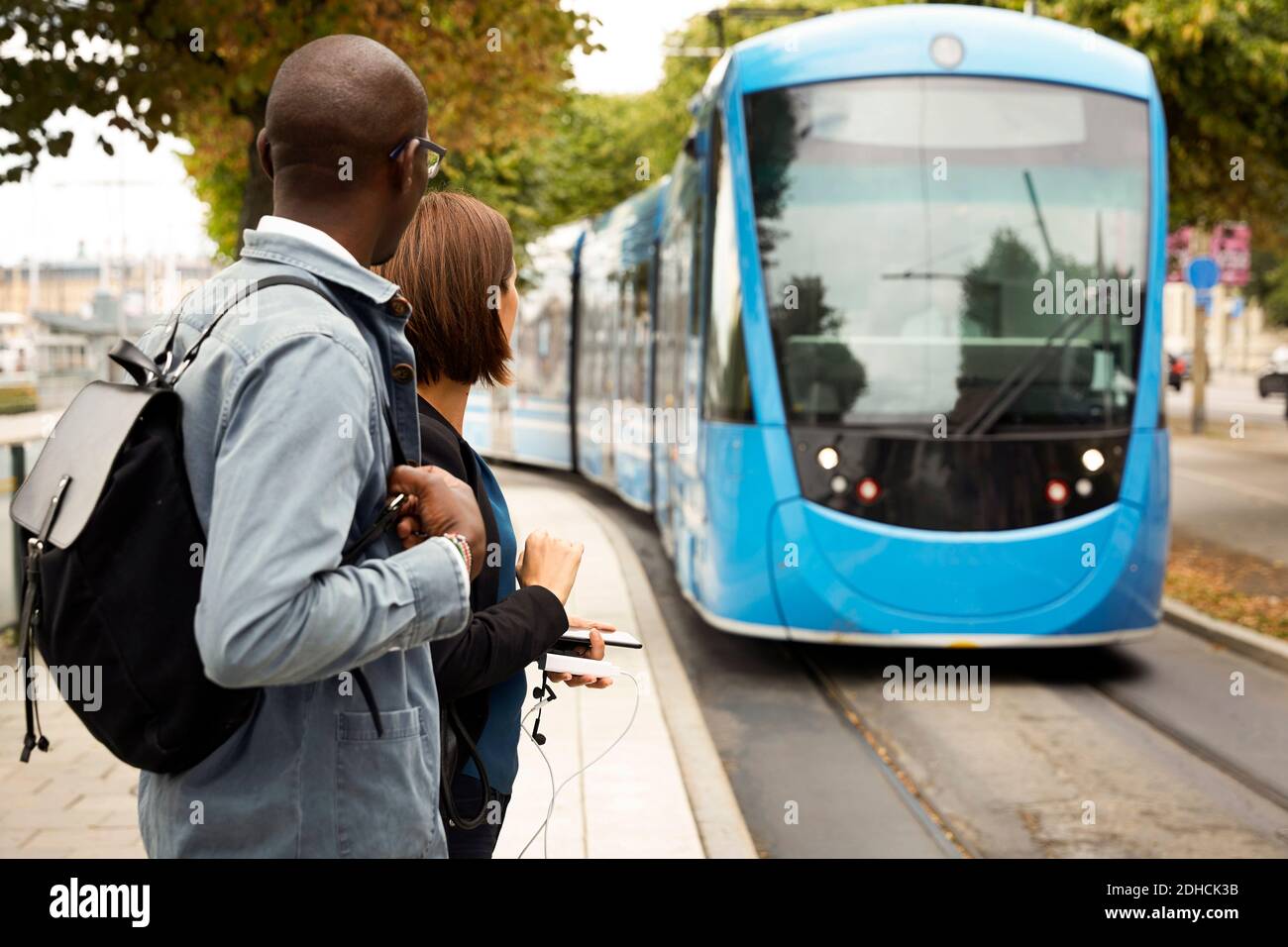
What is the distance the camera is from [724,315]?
26.6 feet

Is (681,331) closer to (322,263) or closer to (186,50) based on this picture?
(186,50)

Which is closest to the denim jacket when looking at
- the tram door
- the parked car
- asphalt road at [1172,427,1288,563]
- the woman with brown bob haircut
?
the woman with brown bob haircut

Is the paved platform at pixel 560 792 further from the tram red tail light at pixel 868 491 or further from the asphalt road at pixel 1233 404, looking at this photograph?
the asphalt road at pixel 1233 404

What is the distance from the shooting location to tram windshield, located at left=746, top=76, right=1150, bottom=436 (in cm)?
778

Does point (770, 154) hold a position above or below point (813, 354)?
above

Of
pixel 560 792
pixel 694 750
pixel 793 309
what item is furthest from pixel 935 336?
pixel 560 792

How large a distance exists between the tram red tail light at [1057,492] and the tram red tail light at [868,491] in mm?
849

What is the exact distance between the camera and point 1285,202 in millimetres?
20797

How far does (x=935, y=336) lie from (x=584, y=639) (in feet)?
18.8

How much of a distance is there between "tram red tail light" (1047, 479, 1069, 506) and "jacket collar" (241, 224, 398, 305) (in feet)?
20.6

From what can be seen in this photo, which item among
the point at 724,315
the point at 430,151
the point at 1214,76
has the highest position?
the point at 1214,76

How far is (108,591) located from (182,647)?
0.31 ft

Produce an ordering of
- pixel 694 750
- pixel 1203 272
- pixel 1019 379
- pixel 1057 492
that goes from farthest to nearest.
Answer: pixel 1203 272 → pixel 1019 379 → pixel 1057 492 → pixel 694 750

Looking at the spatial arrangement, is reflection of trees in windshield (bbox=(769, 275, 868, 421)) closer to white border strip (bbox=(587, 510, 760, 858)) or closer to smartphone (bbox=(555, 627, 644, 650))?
white border strip (bbox=(587, 510, 760, 858))
